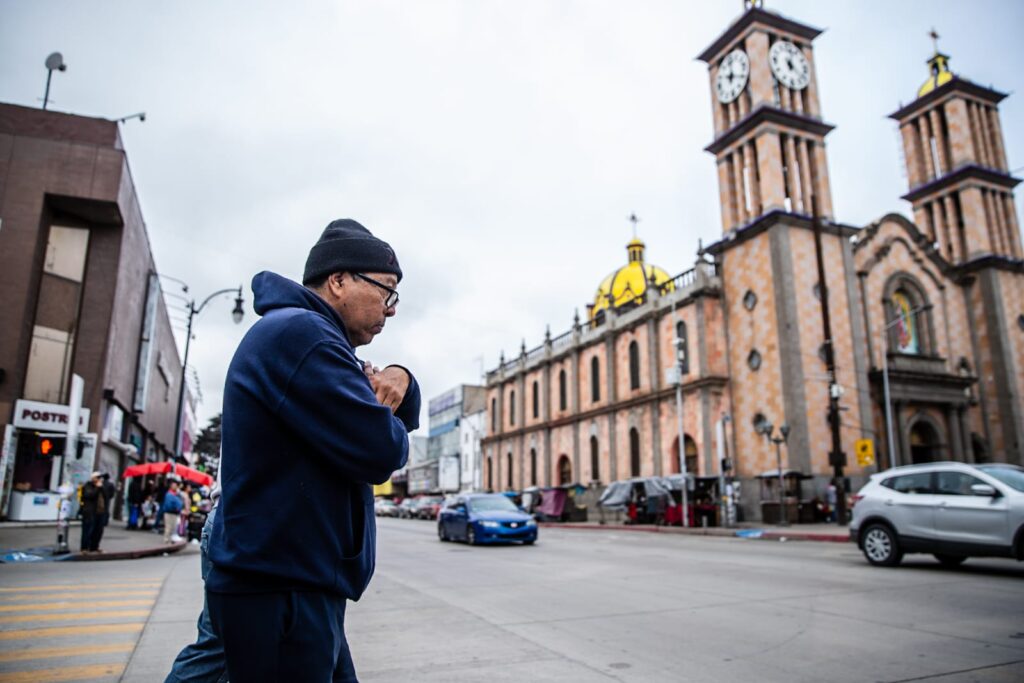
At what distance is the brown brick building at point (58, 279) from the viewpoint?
24.2 m

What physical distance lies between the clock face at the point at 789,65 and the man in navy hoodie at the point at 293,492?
4082 cm

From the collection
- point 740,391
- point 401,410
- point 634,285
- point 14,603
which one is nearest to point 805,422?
point 740,391

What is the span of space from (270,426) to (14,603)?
8593mm

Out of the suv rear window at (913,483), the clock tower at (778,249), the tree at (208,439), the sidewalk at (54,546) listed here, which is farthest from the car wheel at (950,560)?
the tree at (208,439)

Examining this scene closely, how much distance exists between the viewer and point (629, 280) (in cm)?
5734

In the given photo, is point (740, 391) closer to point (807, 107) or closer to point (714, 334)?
point (714, 334)

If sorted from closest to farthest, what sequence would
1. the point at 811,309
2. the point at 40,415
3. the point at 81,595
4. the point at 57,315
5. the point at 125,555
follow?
the point at 81,595
the point at 125,555
the point at 40,415
the point at 57,315
the point at 811,309

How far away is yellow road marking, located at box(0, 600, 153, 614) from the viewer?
7.89 m

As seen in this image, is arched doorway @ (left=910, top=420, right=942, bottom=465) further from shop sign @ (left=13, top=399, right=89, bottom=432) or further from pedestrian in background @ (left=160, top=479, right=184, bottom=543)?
shop sign @ (left=13, top=399, right=89, bottom=432)

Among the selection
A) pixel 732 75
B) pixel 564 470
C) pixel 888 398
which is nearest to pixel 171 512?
pixel 888 398

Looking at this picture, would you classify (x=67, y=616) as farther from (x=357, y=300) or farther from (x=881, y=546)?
(x=881, y=546)

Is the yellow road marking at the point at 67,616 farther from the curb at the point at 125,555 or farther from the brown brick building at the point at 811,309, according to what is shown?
the brown brick building at the point at 811,309

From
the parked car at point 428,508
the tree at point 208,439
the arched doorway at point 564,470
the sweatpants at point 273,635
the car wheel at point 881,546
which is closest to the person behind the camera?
the sweatpants at point 273,635

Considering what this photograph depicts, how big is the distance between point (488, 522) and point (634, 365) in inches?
1096
